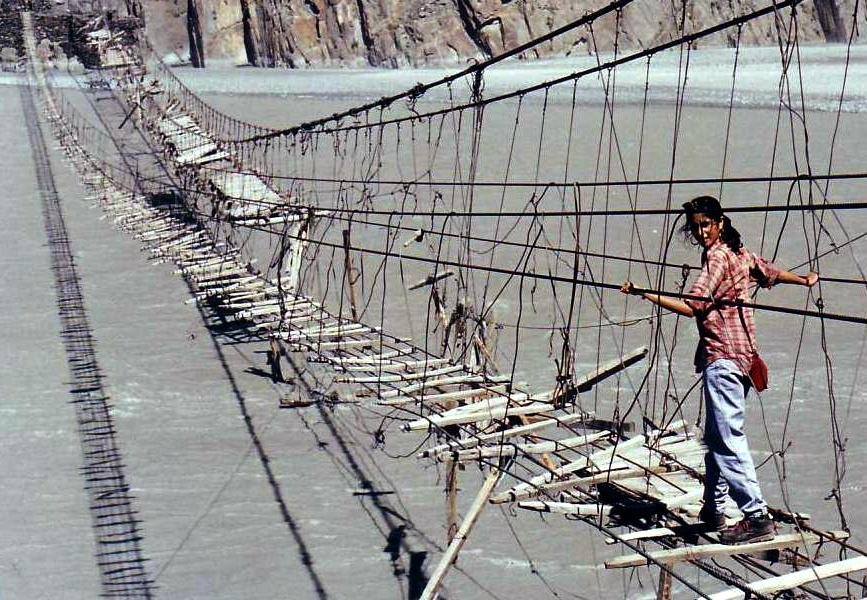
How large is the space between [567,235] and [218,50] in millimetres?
29800

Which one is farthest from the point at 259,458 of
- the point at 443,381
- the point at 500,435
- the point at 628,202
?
the point at 628,202

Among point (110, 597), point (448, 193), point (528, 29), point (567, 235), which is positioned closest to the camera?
point (110, 597)

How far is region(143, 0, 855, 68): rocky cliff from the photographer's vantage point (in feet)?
139

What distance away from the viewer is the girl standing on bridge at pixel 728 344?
14.2 feet

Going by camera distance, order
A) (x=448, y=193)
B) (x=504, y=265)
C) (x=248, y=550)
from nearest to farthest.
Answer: (x=248, y=550), (x=504, y=265), (x=448, y=193)

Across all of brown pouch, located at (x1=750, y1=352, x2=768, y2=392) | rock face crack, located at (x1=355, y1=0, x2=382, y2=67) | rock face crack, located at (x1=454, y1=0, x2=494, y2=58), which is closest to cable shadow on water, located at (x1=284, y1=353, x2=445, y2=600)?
brown pouch, located at (x1=750, y1=352, x2=768, y2=392)

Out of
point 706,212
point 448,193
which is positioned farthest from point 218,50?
point 706,212

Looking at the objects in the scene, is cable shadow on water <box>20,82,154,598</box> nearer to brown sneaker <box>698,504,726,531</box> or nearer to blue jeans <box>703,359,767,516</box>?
brown sneaker <box>698,504,726,531</box>

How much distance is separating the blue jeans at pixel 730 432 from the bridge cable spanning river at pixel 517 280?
187 mm

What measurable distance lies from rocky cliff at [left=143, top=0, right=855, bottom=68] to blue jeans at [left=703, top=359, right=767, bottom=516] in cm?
3806

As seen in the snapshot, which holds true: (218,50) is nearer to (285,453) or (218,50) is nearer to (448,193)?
(448,193)

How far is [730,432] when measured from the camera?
439 cm

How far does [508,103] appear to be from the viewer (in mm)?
30141

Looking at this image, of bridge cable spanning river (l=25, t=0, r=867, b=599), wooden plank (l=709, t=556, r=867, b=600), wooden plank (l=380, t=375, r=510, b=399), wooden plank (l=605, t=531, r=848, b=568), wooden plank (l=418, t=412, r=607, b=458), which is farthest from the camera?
wooden plank (l=380, t=375, r=510, b=399)
